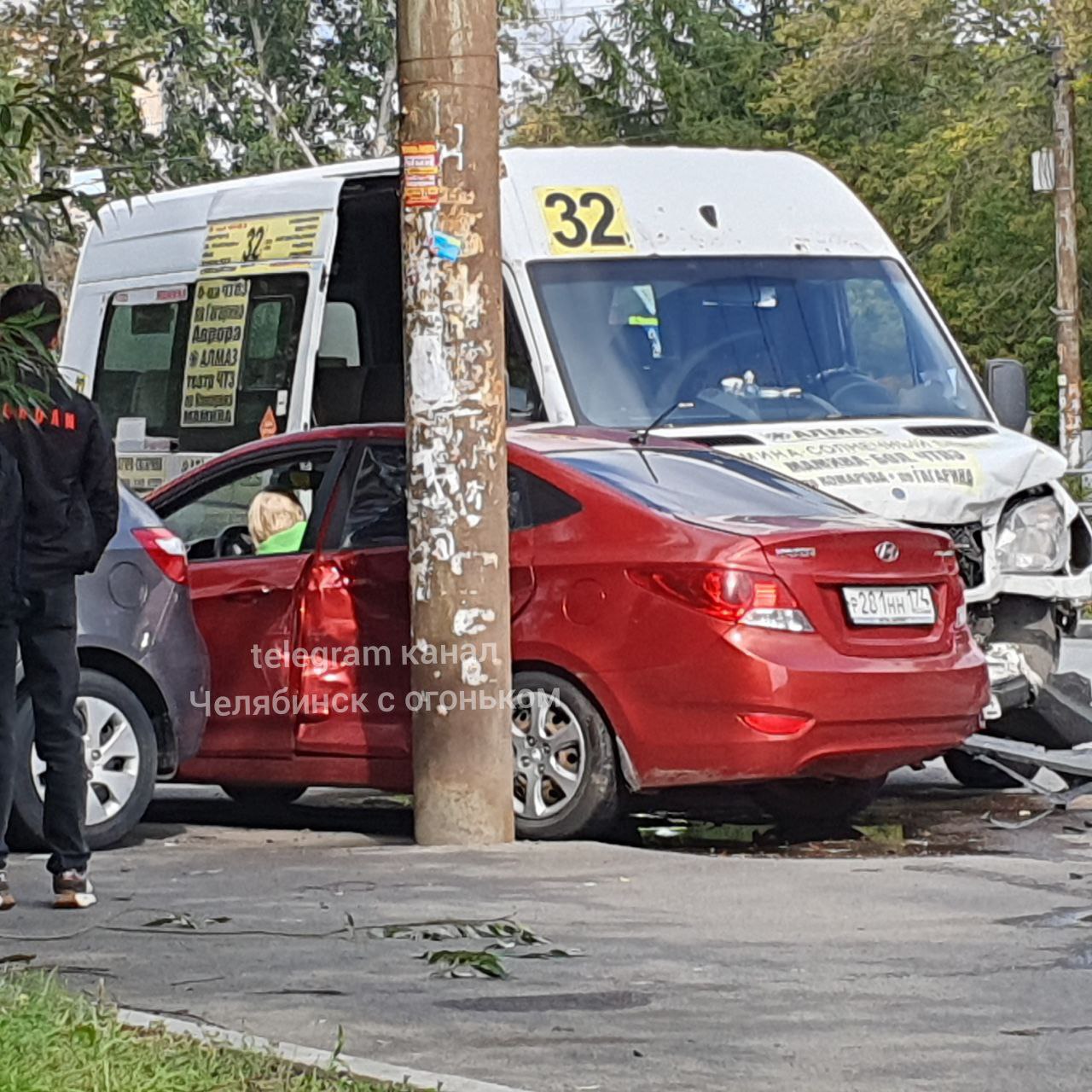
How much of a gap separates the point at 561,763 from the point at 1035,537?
94.5 inches

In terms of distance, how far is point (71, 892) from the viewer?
782cm

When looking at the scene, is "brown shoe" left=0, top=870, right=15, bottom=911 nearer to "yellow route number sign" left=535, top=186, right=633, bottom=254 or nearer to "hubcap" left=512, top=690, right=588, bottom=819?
"hubcap" left=512, top=690, right=588, bottom=819

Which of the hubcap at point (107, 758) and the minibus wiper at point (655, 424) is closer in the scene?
the hubcap at point (107, 758)

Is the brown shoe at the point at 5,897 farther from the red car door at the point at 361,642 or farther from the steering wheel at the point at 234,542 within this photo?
the steering wheel at the point at 234,542

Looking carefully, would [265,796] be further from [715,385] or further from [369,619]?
[715,385]

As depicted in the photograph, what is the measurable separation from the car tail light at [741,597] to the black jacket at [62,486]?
206 centimetres

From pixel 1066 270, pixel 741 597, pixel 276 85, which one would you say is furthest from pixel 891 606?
pixel 276 85

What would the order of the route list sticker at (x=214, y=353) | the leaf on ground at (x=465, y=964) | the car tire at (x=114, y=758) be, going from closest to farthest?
the leaf on ground at (x=465, y=964), the car tire at (x=114, y=758), the route list sticker at (x=214, y=353)

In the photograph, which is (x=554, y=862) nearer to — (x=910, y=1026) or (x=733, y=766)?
(x=733, y=766)

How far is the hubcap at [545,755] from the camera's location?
30.7 feet

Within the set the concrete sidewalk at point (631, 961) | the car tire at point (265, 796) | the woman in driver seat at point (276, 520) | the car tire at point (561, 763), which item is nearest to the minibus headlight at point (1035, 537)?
the concrete sidewalk at point (631, 961)

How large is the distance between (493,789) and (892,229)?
119 feet

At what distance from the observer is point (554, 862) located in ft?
28.3

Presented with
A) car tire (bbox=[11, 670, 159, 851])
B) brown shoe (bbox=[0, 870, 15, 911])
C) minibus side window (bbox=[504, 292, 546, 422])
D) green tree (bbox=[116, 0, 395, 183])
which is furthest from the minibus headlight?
green tree (bbox=[116, 0, 395, 183])
